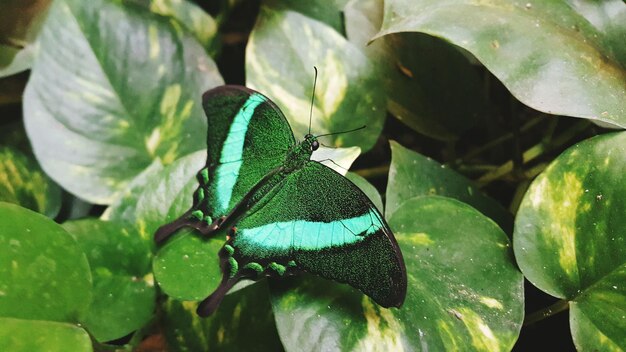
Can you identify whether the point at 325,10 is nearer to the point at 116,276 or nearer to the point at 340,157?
the point at 340,157

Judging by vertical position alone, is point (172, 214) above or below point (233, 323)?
above

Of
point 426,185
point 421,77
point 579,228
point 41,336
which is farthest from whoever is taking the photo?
point 421,77

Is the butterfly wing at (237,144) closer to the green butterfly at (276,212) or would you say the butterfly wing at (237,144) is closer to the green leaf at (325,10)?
the green butterfly at (276,212)

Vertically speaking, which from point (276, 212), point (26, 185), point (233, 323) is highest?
point (276, 212)

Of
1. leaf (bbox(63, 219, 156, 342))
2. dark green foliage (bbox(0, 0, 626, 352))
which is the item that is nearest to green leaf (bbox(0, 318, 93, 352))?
dark green foliage (bbox(0, 0, 626, 352))

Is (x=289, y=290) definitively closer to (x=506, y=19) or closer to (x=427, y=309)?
(x=427, y=309)

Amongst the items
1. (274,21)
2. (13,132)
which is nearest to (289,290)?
(274,21)

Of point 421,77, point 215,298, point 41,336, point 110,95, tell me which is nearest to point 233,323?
point 215,298
